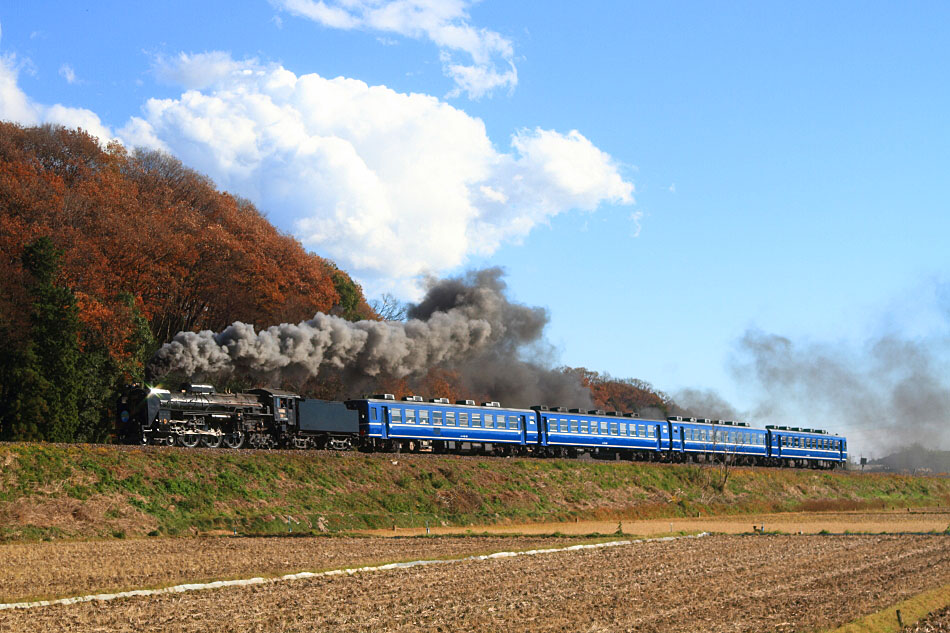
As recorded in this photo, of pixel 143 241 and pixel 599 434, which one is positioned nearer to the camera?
pixel 143 241

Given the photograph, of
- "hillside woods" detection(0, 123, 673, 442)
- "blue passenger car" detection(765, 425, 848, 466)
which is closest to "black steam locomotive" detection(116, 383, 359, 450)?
"hillside woods" detection(0, 123, 673, 442)

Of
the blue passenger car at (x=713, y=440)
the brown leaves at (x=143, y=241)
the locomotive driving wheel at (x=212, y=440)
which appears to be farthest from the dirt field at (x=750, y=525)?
the brown leaves at (x=143, y=241)

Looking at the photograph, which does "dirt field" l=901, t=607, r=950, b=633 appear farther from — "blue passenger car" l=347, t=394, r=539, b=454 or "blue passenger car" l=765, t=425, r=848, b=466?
"blue passenger car" l=765, t=425, r=848, b=466

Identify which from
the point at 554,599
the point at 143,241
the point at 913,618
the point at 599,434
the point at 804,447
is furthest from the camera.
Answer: the point at 804,447

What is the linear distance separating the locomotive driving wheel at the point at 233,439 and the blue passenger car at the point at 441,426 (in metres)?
6.91

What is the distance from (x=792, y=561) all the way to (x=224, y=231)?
1890 inches

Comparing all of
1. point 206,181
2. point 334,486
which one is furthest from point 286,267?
point 334,486

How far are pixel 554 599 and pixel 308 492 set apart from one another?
21250 millimetres

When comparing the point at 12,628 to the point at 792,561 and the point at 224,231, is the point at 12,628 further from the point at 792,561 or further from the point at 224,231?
the point at 224,231

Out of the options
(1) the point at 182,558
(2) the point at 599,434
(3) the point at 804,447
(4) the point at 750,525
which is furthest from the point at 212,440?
(3) the point at 804,447

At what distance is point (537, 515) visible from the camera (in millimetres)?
44656

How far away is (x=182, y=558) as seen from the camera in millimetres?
24562

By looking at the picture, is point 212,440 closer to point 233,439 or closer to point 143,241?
point 233,439

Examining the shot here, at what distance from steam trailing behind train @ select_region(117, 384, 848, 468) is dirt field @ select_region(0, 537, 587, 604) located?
9.33m
